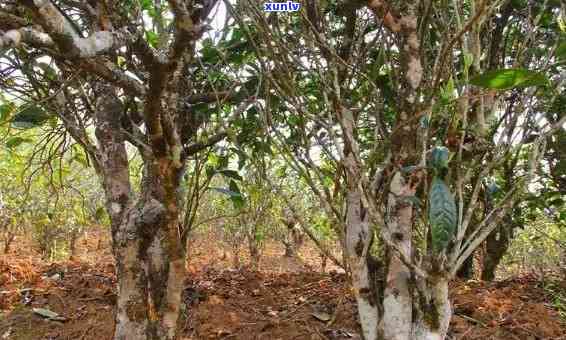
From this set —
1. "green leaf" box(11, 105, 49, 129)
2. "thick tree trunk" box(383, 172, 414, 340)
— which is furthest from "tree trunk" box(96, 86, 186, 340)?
"thick tree trunk" box(383, 172, 414, 340)

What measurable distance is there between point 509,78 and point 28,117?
2.04 m

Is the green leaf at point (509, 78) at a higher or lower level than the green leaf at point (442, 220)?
higher

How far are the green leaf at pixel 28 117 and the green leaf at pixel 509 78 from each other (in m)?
1.92

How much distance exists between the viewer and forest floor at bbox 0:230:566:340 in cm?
262

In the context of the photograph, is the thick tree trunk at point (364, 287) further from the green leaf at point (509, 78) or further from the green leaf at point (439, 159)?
the green leaf at point (509, 78)

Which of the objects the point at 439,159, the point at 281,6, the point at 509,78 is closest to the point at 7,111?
the point at 281,6

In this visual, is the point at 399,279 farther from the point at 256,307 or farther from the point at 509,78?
the point at 256,307

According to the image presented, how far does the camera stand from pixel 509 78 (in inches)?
33.7

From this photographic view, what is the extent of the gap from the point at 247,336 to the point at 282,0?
6.00 ft

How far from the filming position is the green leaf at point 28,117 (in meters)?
2.10

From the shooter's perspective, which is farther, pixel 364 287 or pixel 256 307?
pixel 256 307

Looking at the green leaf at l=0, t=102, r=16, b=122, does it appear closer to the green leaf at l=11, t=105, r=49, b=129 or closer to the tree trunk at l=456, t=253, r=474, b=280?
the green leaf at l=11, t=105, r=49, b=129

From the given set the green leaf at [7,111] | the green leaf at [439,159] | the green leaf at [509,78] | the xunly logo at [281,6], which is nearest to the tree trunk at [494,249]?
the xunly logo at [281,6]

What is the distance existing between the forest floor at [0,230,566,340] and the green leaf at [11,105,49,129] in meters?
1.42
